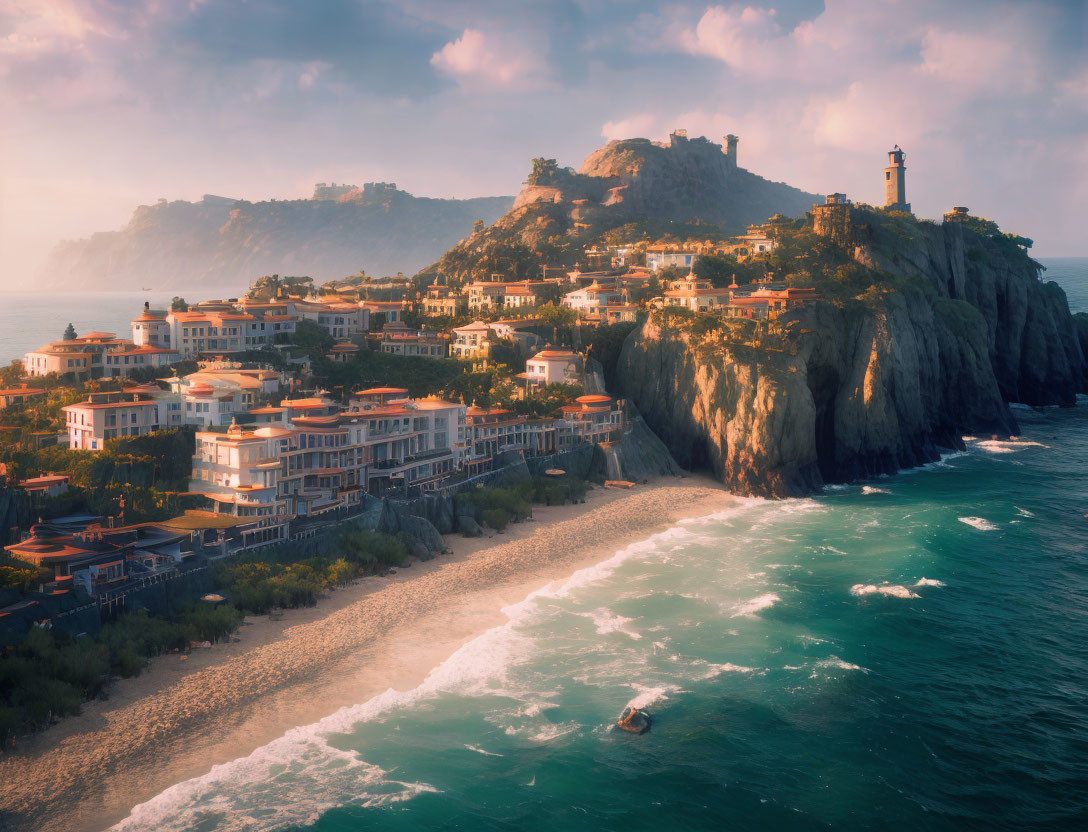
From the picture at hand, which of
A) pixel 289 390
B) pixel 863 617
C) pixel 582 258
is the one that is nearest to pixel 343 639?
pixel 863 617

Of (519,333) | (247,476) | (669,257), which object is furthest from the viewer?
(669,257)

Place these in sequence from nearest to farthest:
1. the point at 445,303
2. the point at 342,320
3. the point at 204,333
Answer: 1. the point at 204,333
2. the point at 342,320
3. the point at 445,303

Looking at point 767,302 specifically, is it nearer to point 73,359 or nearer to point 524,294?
point 524,294

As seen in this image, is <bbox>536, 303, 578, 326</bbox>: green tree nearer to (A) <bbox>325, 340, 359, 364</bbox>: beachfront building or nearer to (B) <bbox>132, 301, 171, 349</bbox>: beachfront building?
(A) <bbox>325, 340, 359, 364</bbox>: beachfront building

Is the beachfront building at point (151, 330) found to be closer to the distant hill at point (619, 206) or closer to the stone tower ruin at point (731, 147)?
the distant hill at point (619, 206)

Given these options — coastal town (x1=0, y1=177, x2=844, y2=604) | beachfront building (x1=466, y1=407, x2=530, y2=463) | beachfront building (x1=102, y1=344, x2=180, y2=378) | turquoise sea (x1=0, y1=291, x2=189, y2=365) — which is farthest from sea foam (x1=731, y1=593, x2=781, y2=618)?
turquoise sea (x1=0, y1=291, x2=189, y2=365)

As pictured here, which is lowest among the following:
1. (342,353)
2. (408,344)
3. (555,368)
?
(555,368)

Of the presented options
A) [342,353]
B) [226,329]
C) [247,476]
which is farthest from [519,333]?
[247,476]
